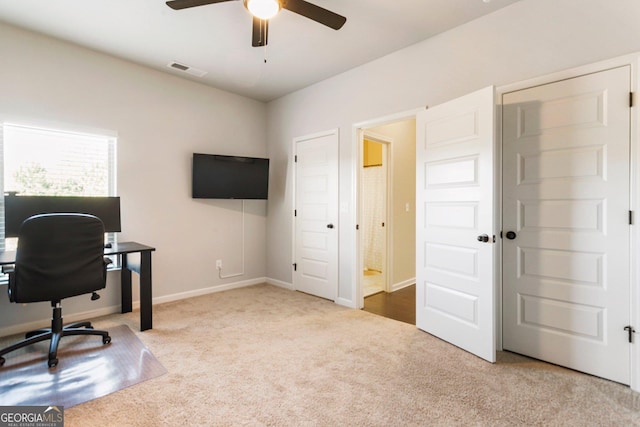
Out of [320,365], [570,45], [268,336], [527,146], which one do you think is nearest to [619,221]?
[527,146]

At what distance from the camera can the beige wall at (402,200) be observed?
4.33 metres

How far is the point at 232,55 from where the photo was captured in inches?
129

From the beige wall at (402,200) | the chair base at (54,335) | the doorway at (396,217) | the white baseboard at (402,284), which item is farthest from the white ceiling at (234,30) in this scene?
the white baseboard at (402,284)

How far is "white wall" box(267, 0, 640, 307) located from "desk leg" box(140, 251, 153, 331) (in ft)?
6.42

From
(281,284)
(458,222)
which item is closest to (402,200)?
(458,222)

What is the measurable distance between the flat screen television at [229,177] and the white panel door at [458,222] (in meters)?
2.36

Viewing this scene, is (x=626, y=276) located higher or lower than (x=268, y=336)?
higher

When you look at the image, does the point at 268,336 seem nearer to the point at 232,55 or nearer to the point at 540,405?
the point at 540,405

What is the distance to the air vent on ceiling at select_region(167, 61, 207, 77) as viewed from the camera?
137 inches

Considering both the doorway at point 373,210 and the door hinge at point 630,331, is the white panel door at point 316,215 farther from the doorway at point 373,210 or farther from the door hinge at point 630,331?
the door hinge at point 630,331

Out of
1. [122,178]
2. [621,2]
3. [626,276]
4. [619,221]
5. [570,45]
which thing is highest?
[621,2]

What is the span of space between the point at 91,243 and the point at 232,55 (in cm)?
229

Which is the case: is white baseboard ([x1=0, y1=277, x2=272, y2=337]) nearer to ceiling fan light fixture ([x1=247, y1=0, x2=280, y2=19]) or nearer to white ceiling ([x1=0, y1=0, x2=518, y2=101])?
white ceiling ([x1=0, y1=0, x2=518, y2=101])

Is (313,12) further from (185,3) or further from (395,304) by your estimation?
(395,304)
